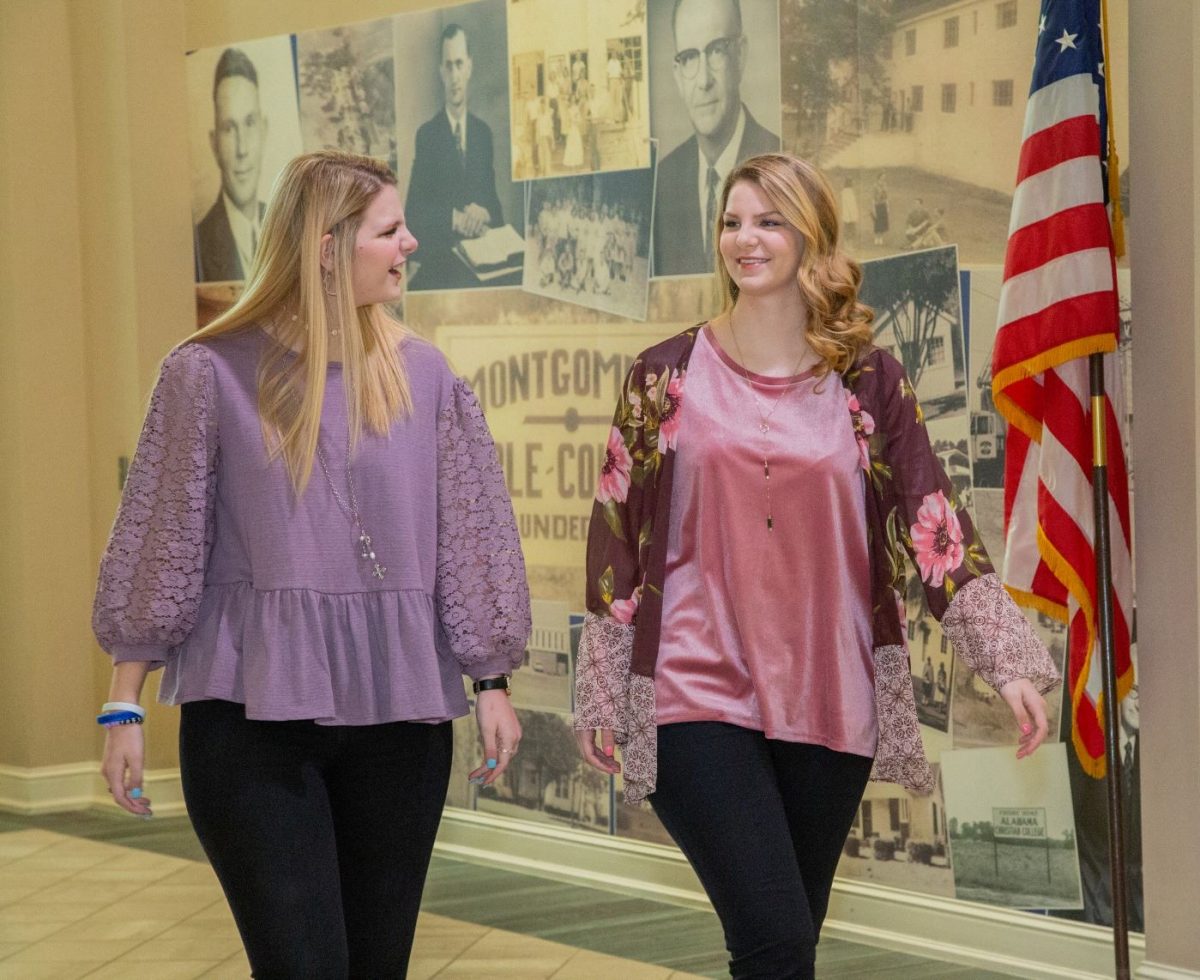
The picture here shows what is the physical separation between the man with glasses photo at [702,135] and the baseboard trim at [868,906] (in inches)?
69.3

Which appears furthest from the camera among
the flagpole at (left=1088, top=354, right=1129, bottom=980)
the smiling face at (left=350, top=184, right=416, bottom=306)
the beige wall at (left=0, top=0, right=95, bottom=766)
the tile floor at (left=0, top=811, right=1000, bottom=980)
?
the beige wall at (left=0, top=0, right=95, bottom=766)

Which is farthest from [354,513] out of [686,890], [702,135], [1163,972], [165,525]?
[686,890]

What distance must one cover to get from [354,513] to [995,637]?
3.41 ft

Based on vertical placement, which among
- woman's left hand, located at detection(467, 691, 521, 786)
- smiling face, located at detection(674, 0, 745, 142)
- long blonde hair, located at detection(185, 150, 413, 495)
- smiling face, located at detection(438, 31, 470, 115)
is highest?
smiling face, located at detection(438, 31, 470, 115)

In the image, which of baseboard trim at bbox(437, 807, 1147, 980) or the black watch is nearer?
the black watch

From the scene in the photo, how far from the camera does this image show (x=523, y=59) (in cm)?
539

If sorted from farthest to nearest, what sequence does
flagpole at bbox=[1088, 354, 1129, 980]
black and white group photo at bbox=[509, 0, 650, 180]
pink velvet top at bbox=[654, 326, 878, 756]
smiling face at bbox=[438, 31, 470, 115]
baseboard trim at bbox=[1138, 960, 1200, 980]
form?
smiling face at bbox=[438, 31, 470, 115] → black and white group photo at bbox=[509, 0, 650, 180] → baseboard trim at bbox=[1138, 960, 1200, 980] → flagpole at bbox=[1088, 354, 1129, 980] → pink velvet top at bbox=[654, 326, 878, 756]

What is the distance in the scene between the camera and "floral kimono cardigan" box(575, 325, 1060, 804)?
2791 mm

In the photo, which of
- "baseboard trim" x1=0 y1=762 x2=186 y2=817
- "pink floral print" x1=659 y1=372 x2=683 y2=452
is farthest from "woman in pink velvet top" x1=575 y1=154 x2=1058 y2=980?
"baseboard trim" x1=0 y1=762 x2=186 y2=817

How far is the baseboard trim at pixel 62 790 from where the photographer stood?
6457mm

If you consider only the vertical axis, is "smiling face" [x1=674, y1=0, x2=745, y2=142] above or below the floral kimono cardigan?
above

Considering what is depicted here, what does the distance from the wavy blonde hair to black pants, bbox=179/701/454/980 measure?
0.90 metres

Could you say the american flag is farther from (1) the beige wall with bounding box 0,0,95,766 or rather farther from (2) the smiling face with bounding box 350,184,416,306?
(1) the beige wall with bounding box 0,0,95,766

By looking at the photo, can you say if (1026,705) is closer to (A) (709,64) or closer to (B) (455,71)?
(A) (709,64)
